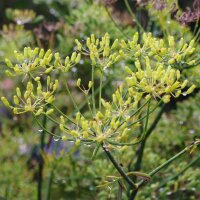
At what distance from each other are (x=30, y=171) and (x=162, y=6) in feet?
6.18

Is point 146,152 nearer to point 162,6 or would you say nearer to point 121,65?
point 121,65

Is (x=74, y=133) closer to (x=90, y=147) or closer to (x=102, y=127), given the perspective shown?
(x=102, y=127)

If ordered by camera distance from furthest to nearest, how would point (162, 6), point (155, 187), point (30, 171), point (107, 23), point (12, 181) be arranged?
point (30, 171)
point (12, 181)
point (107, 23)
point (155, 187)
point (162, 6)

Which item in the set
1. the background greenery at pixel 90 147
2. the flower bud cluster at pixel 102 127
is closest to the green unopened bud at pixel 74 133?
the flower bud cluster at pixel 102 127

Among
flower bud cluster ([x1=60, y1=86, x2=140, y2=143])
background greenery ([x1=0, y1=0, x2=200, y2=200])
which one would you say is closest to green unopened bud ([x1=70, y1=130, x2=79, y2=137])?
flower bud cluster ([x1=60, y1=86, x2=140, y2=143])

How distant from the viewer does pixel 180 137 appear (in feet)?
7.66

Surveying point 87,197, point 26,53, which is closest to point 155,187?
point 87,197

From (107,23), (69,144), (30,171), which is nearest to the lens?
(107,23)

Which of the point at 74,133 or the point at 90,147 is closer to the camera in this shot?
the point at 74,133

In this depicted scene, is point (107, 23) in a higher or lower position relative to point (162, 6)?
lower

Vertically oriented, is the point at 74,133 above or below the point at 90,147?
above

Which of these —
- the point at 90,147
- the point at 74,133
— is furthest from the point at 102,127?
the point at 90,147

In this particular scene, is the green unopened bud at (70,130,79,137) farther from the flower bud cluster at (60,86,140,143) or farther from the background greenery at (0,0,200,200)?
the background greenery at (0,0,200,200)

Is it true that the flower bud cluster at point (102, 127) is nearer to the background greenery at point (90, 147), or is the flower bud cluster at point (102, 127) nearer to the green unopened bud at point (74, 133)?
the green unopened bud at point (74, 133)
